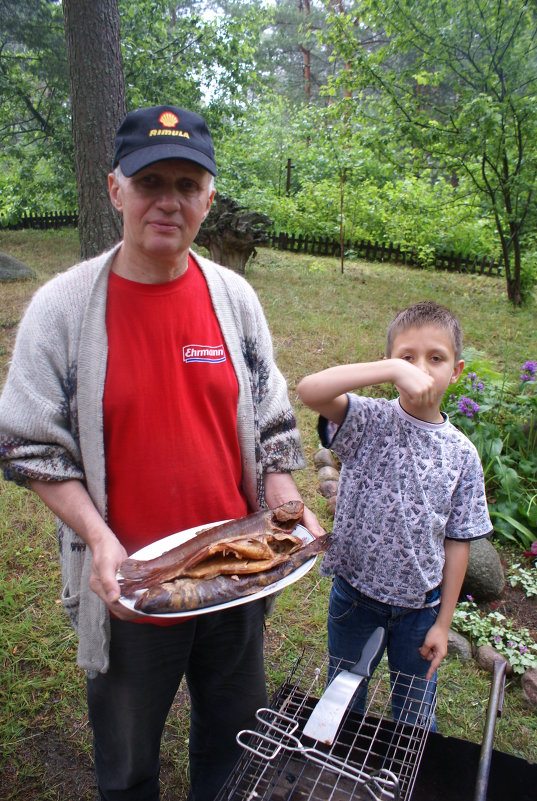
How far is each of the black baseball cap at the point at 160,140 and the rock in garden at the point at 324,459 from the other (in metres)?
3.59

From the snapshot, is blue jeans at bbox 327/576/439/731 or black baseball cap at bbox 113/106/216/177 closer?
black baseball cap at bbox 113/106/216/177

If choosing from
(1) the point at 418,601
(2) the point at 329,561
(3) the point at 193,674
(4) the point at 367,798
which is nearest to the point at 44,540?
(3) the point at 193,674

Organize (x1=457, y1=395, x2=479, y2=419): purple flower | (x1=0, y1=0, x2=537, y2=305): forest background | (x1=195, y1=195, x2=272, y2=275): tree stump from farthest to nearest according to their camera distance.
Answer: (x1=195, y1=195, x2=272, y2=275): tree stump < (x1=0, y1=0, x2=537, y2=305): forest background < (x1=457, y1=395, x2=479, y2=419): purple flower

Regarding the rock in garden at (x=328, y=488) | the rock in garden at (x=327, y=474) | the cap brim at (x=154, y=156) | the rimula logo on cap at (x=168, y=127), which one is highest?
the rimula logo on cap at (x=168, y=127)

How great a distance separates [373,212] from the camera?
13.6m

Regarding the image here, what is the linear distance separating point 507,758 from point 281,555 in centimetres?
78

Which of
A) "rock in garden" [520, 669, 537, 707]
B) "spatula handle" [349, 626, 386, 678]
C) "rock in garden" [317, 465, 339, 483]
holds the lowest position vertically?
"rock in garden" [520, 669, 537, 707]

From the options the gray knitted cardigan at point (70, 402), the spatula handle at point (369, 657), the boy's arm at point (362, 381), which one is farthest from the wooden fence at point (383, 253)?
the spatula handle at point (369, 657)

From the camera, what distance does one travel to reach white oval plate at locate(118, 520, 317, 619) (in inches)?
55.6

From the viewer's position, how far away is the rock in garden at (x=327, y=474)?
4.72 m

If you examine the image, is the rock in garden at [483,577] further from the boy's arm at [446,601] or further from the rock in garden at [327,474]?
the boy's arm at [446,601]

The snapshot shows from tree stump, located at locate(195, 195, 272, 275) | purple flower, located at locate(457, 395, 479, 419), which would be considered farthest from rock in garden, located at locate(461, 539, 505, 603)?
tree stump, located at locate(195, 195, 272, 275)

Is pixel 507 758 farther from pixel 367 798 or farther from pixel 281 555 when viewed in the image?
pixel 281 555

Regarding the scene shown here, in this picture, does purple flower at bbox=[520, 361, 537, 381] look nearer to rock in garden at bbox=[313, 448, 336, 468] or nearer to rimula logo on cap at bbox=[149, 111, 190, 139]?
rock in garden at bbox=[313, 448, 336, 468]
